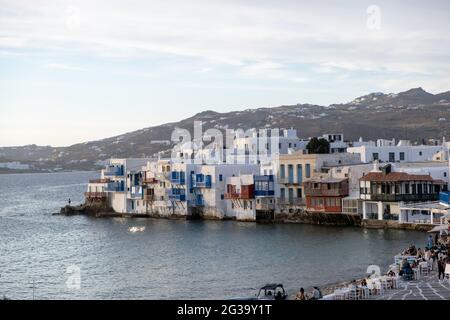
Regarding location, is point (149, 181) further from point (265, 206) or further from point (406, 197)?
point (406, 197)

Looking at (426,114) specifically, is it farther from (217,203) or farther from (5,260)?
(5,260)

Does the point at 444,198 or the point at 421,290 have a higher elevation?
the point at 444,198

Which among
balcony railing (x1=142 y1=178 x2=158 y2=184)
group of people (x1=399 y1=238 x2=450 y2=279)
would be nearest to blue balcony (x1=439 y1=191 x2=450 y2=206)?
group of people (x1=399 y1=238 x2=450 y2=279)

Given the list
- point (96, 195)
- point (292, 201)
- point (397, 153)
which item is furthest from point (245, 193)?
point (96, 195)

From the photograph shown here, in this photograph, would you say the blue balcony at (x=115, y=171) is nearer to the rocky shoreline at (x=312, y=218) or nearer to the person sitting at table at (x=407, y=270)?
the rocky shoreline at (x=312, y=218)

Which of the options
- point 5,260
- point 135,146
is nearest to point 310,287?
point 5,260

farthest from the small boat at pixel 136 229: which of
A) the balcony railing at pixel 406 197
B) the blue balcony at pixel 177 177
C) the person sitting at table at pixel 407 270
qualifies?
the person sitting at table at pixel 407 270

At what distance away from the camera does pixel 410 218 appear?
37.8 meters

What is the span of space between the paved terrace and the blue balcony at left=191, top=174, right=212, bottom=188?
98.1ft

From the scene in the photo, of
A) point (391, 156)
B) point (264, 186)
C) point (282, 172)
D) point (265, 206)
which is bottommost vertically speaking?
point (265, 206)

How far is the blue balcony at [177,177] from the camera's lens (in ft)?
163

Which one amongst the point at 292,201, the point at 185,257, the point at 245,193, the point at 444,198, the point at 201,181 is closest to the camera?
the point at 185,257

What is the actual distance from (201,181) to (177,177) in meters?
2.00

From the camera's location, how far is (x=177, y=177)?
5009 cm
